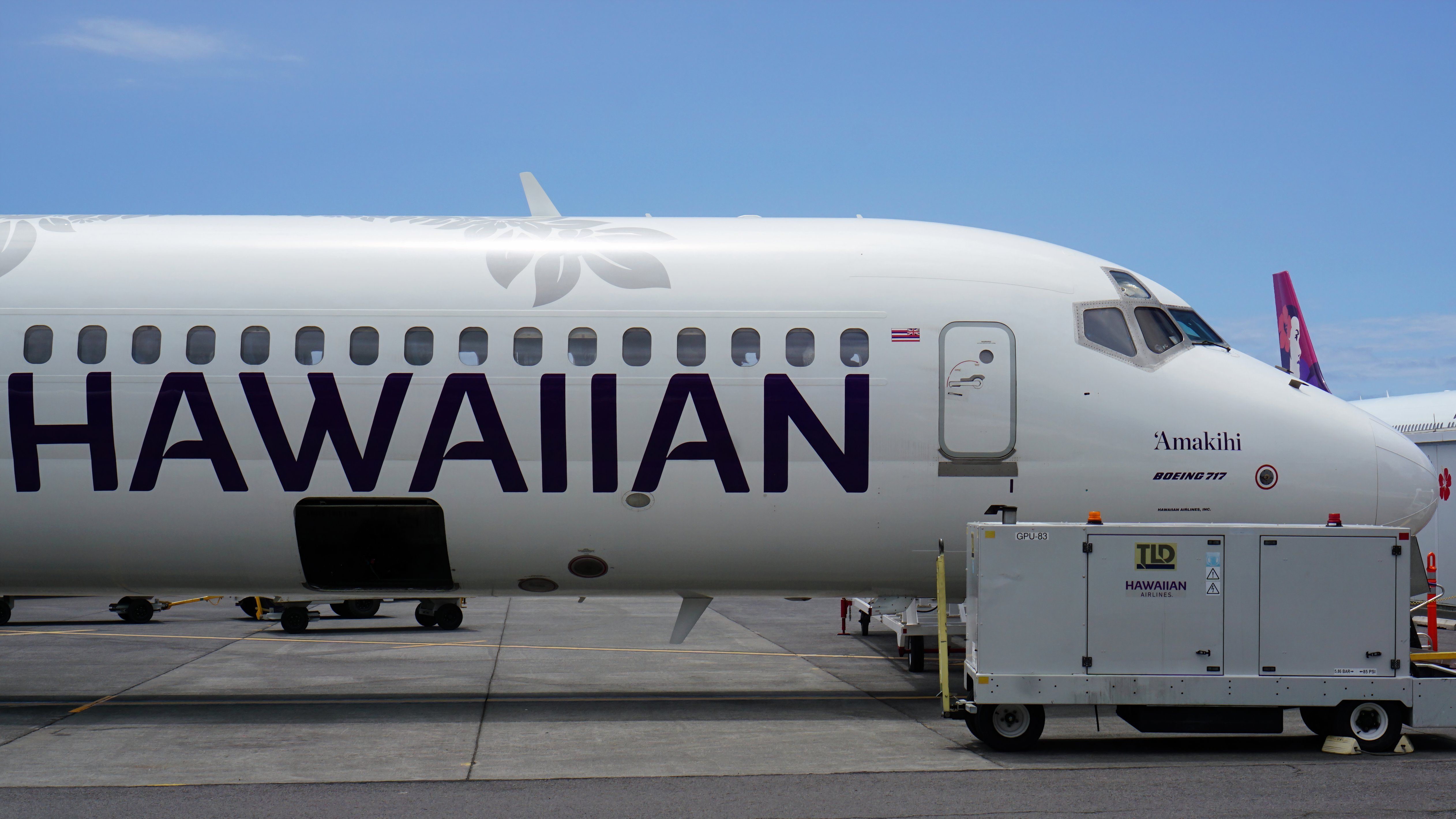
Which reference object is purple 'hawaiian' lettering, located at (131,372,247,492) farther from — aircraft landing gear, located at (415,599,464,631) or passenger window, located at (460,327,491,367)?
aircraft landing gear, located at (415,599,464,631)

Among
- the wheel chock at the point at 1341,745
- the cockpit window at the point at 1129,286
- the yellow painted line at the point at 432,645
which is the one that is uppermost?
the cockpit window at the point at 1129,286

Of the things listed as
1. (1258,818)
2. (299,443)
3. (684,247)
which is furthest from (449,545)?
(1258,818)

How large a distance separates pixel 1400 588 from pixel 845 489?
4.94m

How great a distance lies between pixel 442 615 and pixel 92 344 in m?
11.7

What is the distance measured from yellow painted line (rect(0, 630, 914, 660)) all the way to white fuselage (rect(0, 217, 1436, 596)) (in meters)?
6.09

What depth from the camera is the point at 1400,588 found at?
32.7 feet

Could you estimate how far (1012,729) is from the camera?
1015 cm

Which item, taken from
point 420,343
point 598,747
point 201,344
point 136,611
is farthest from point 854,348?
point 136,611

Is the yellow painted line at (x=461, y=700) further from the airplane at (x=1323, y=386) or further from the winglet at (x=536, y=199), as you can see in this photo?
the airplane at (x=1323, y=386)

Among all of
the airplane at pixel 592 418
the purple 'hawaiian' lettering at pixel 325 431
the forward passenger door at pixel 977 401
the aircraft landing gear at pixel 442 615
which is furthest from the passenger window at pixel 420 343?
the aircraft landing gear at pixel 442 615

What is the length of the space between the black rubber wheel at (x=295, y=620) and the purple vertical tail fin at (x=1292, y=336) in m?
30.8

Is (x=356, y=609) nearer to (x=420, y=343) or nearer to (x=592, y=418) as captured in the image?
(x=420, y=343)

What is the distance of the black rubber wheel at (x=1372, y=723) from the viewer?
9969mm

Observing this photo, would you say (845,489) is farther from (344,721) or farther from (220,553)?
(220,553)
